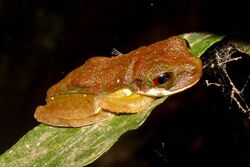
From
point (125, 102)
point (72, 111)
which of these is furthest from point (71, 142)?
point (125, 102)

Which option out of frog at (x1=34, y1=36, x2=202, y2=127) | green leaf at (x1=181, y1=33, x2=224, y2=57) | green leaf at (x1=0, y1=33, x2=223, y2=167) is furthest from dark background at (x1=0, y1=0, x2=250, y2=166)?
green leaf at (x1=0, y1=33, x2=223, y2=167)

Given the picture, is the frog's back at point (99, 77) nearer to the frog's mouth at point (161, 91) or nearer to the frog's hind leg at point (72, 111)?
the frog's hind leg at point (72, 111)

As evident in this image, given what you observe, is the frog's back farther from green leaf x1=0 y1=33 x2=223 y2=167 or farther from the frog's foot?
green leaf x1=0 y1=33 x2=223 y2=167

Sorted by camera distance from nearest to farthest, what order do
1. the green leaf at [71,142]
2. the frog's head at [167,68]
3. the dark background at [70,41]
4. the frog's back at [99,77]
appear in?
the green leaf at [71,142] < the frog's head at [167,68] < the frog's back at [99,77] < the dark background at [70,41]

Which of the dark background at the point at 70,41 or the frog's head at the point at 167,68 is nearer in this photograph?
the frog's head at the point at 167,68

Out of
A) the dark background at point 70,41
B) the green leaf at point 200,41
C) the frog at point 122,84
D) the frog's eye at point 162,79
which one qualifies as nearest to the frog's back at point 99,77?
the frog at point 122,84

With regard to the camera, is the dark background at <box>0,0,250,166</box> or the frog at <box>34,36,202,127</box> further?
the dark background at <box>0,0,250,166</box>
